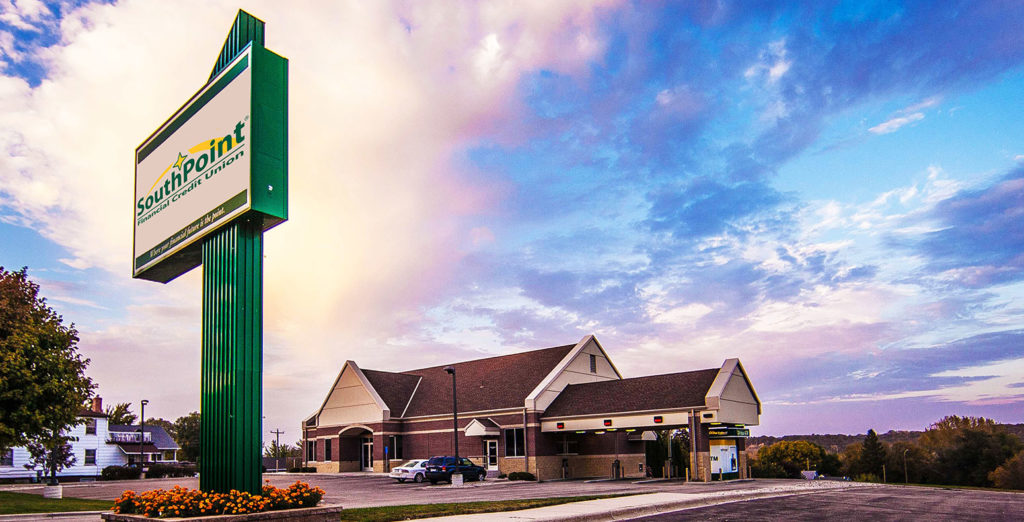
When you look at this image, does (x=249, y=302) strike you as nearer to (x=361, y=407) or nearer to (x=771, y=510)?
(x=771, y=510)

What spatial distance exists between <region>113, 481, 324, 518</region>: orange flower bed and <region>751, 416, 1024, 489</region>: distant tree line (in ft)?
191

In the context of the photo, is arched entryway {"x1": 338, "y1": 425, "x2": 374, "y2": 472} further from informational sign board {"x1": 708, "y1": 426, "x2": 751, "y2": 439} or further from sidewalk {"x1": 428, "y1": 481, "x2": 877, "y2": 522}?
sidewalk {"x1": 428, "y1": 481, "x2": 877, "y2": 522}

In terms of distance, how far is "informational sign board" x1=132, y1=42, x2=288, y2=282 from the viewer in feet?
53.6

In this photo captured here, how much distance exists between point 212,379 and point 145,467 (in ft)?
187

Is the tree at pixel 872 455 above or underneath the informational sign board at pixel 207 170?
underneath

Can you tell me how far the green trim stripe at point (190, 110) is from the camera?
17141mm

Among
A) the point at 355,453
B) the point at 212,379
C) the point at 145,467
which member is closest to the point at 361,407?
the point at 355,453

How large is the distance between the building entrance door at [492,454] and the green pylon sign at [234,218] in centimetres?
3194

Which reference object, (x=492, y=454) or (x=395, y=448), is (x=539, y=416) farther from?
(x=395, y=448)

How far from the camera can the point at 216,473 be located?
1598 cm

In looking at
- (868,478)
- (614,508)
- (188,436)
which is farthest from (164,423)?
(614,508)

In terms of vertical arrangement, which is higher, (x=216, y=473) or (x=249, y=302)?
(x=249, y=302)

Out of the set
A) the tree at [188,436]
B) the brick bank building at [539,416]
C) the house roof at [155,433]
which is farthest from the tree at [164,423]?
the brick bank building at [539,416]

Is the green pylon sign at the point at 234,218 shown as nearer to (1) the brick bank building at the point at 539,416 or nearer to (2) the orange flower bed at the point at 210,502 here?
(2) the orange flower bed at the point at 210,502
